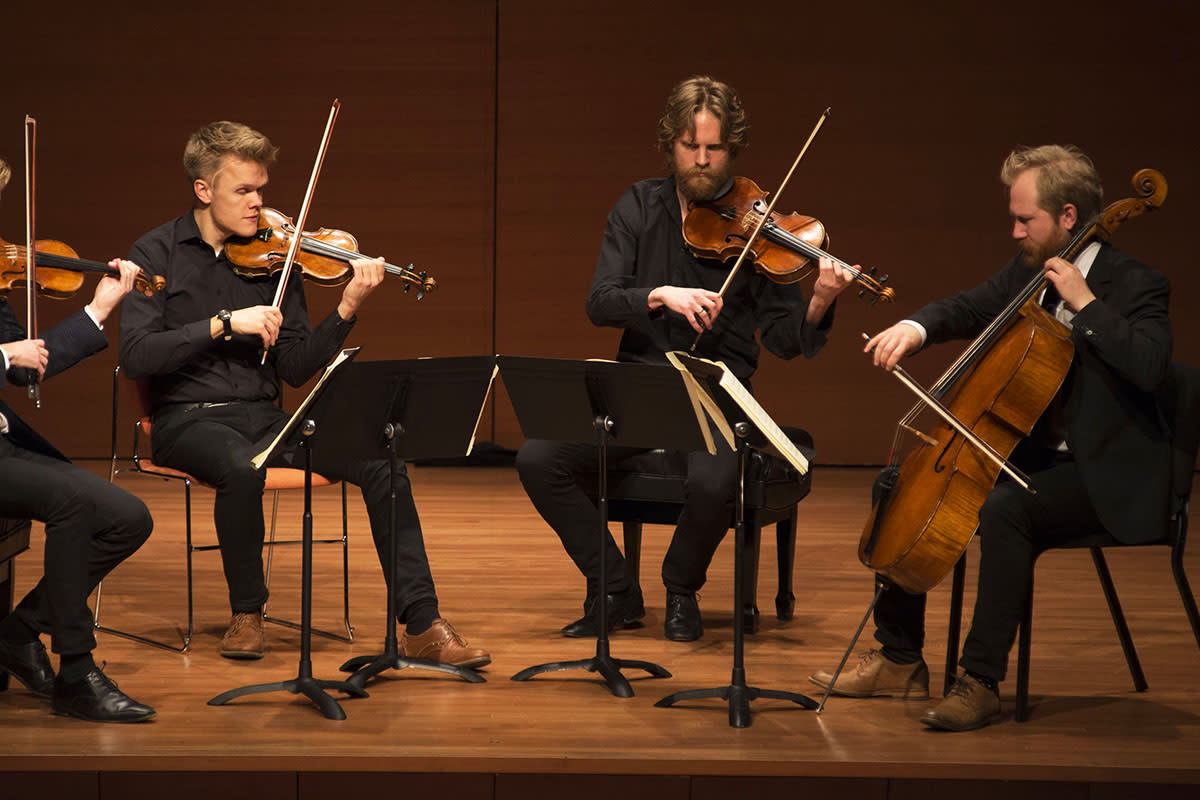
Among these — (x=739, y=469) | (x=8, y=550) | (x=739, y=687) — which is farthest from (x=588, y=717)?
(x=8, y=550)

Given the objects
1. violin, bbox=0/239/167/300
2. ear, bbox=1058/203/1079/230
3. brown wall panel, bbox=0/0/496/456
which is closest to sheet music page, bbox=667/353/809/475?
ear, bbox=1058/203/1079/230

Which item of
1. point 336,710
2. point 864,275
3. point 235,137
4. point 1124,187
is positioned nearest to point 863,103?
point 1124,187

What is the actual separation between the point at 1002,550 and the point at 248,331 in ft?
5.45

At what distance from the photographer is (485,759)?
219 centimetres

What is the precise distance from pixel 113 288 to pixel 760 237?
4.75 feet

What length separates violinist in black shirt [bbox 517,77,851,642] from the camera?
294 cm

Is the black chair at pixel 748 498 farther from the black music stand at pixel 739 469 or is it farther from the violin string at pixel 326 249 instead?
the violin string at pixel 326 249

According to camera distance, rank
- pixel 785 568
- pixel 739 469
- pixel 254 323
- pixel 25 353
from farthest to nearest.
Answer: pixel 785 568 < pixel 254 323 < pixel 25 353 < pixel 739 469

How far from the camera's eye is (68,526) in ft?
7.79

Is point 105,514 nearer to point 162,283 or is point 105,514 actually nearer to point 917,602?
point 162,283

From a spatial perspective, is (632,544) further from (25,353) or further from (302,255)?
(25,353)

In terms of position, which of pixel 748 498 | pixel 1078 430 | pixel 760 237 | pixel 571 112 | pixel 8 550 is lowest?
pixel 8 550

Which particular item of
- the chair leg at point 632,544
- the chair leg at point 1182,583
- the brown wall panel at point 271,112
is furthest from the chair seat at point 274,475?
the brown wall panel at point 271,112

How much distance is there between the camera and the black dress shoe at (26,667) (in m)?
2.50
